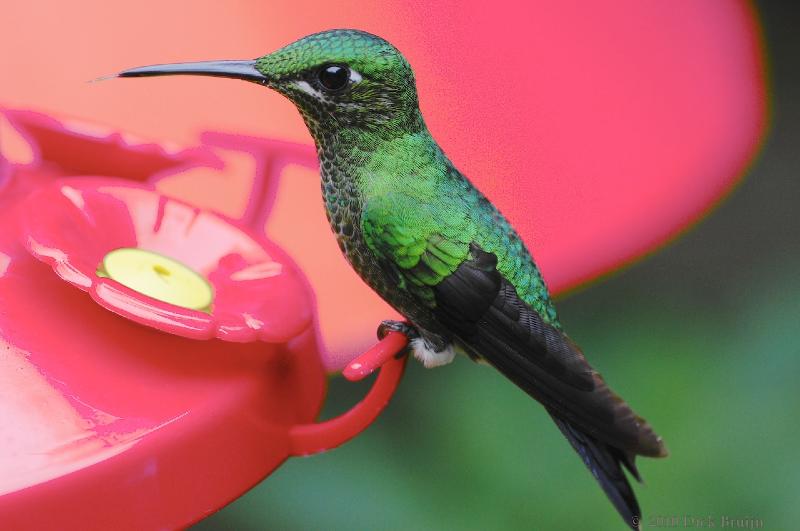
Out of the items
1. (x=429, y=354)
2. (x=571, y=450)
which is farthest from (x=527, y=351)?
(x=571, y=450)

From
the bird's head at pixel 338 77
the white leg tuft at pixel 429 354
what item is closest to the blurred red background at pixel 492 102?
the white leg tuft at pixel 429 354

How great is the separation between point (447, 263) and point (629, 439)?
0.37m

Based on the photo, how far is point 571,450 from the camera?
8.15ft

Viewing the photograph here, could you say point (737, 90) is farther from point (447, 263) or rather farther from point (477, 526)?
point (477, 526)

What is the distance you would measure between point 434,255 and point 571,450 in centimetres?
111

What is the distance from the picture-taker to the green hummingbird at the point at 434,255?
4.90 ft

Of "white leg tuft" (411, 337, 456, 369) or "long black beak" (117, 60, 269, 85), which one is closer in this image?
"long black beak" (117, 60, 269, 85)

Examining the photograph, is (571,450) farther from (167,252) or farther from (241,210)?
(167,252)

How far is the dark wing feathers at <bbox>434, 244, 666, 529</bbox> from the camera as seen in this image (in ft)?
4.93

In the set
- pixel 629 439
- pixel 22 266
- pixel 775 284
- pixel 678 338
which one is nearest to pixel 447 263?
pixel 629 439

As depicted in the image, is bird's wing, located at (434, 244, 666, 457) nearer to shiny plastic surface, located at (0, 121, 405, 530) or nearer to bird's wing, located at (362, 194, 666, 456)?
bird's wing, located at (362, 194, 666, 456)

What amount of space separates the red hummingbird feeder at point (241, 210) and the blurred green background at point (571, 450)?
0.64 metres

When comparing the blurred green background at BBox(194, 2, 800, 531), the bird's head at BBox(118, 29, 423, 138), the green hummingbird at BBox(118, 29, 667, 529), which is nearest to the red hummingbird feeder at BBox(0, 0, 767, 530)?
the green hummingbird at BBox(118, 29, 667, 529)

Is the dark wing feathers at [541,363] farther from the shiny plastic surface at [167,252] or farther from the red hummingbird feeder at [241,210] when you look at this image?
the shiny plastic surface at [167,252]
